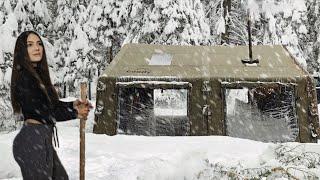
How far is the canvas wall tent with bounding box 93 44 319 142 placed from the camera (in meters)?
10.9

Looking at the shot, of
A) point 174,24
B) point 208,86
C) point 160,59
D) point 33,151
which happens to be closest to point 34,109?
point 33,151

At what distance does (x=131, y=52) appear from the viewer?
1273 centimetres

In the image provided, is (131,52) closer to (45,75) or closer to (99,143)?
(99,143)

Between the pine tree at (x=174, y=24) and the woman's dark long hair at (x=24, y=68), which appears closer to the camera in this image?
the woman's dark long hair at (x=24, y=68)

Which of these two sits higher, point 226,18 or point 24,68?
point 226,18

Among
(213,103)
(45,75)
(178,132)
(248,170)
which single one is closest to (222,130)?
(213,103)

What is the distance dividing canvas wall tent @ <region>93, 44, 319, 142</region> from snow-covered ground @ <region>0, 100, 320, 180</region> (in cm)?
175

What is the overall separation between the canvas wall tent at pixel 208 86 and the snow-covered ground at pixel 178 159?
68.7 inches

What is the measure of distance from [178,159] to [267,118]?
702 cm

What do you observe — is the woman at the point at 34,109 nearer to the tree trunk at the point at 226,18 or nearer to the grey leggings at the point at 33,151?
the grey leggings at the point at 33,151

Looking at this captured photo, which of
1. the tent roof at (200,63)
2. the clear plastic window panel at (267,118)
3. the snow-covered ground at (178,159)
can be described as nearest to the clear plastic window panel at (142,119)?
the tent roof at (200,63)

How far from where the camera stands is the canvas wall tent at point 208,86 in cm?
1092

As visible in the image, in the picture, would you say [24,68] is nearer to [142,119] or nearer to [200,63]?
[200,63]

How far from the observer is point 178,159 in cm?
634
